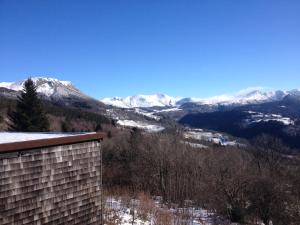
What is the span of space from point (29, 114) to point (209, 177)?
Result: 20.1 metres

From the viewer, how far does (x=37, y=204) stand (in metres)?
11.2

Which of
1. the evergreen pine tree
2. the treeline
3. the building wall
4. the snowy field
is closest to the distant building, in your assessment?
the building wall

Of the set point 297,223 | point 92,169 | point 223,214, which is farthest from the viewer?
point 223,214

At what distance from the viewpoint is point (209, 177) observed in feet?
134

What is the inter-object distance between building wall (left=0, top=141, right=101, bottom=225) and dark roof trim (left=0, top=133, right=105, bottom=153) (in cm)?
15

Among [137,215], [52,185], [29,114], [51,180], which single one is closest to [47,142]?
[51,180]

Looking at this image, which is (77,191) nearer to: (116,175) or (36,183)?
(36,183)

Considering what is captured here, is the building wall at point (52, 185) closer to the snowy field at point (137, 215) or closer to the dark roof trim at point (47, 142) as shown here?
the dark roof trim at point (47, 142)

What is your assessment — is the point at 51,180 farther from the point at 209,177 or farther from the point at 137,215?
the point at 209,177

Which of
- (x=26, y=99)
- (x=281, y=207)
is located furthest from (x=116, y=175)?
(x=281, y=207)

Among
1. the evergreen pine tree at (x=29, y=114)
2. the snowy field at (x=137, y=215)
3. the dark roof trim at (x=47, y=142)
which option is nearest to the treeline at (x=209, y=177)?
the snowy field at (x=137, y=215)

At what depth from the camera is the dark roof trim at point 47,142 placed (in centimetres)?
1030

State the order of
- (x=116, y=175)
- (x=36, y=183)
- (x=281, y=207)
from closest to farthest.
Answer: (x=36, y=183), (x=281, y=207), (x=116, y=175)

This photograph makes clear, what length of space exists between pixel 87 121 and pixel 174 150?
296ft
